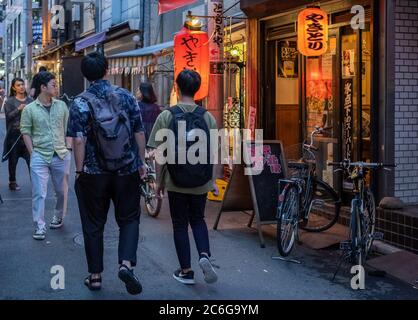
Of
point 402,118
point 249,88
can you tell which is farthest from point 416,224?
point 249,88

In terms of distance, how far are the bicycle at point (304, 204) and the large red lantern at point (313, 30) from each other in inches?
44.9

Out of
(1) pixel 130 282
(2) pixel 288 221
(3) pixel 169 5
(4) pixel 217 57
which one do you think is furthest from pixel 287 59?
(1) pixel 130 282

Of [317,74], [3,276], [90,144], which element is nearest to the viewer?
[90,144]

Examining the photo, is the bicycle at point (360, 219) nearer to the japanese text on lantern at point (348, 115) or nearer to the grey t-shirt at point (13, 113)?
the japanese text on lantern at point (348, 115)

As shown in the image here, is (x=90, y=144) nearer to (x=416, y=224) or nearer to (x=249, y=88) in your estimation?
(x=416, y=224)

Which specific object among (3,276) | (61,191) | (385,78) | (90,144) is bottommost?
(3,276)

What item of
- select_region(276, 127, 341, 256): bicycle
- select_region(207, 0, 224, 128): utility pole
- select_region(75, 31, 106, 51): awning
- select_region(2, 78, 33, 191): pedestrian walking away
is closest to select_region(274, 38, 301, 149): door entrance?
select_region(207, 0, 224, 128): utility pole

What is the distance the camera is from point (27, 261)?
22.0ft

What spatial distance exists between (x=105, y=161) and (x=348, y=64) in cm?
509

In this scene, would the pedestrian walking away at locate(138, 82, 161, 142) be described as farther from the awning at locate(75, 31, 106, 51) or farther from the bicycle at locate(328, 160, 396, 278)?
the awning at locate(75, 31, 106, 51)

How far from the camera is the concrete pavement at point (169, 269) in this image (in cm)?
569

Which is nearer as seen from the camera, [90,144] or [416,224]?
[90,144]

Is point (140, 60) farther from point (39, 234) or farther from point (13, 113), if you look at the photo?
point (39, 234)

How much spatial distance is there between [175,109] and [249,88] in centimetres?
619
